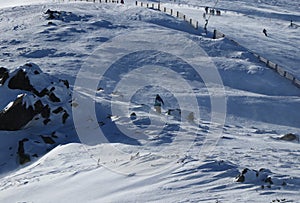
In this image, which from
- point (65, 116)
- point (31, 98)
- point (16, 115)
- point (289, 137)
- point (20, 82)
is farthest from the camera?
point (20, 82)

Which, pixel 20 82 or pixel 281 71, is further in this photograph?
pixel 281 71

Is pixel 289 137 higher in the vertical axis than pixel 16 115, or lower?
lower

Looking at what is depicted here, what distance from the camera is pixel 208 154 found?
14750 millimetres

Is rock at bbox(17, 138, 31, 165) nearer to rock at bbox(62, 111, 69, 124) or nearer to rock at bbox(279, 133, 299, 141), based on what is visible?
rock at bbox(62, 111, 69, 124)

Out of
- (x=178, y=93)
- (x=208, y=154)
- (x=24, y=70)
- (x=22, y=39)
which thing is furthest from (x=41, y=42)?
(x=208, y=154)

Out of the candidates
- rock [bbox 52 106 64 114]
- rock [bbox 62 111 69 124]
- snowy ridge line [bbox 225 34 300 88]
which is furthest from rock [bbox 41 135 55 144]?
snowy ridge line [bbox 225 34 300 88]

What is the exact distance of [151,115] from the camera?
1944 centimetres

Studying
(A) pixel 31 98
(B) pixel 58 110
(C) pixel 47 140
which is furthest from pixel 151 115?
(A) pixel 31 98

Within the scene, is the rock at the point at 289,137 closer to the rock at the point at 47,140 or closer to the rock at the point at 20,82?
the rock at the point at 47,140

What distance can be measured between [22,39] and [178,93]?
16.1 m

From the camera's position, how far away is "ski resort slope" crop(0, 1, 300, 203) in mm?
12023

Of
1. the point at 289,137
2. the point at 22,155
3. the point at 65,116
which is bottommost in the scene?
the point at 289,137

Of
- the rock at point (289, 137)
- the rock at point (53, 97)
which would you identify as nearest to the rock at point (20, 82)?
the rock at point (53, 97)

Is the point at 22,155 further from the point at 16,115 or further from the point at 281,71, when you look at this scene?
the point at 281,71
